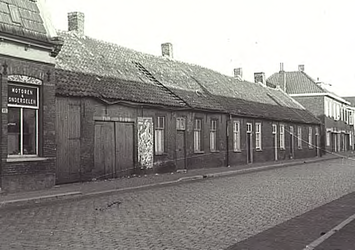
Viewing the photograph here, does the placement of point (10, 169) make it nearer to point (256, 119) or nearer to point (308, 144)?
point (256, 119)

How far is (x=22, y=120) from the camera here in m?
16.2

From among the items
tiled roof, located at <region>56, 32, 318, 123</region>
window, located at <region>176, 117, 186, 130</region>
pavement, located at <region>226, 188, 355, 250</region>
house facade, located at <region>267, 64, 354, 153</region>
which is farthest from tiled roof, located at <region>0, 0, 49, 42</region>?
house facade, located at <region>267, 64, 354, 153</region>

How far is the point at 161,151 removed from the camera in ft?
81.4

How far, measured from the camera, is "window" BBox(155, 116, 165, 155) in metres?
24.5

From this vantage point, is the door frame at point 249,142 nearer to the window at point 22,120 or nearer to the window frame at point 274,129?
the window frame at point 274,129

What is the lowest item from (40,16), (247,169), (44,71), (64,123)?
(247,169)

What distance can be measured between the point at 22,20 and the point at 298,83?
151ft

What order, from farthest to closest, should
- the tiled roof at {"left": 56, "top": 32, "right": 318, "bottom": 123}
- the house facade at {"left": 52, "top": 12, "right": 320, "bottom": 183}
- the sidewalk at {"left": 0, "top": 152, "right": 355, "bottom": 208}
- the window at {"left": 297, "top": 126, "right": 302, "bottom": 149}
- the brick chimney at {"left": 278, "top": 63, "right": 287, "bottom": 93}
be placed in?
the brick chimney at {"left": 278, "top": 63, "right": 287, "bottom": 93} → the window at {"left": 297, "top": 126, "right": 302, "bottom": 149} → the tiled roof at {"left": 56, "top": 32, "right": 318, "bottom": 123} → the house facade at {"left": 52, "top": 12, "right": 320, "bottom": 183} → the sidewalk at {"left": 0, "top": 152, "right": 355, "bottom": 208}

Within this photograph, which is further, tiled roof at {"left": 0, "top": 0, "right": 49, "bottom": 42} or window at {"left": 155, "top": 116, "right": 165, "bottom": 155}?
window at {"left": 155, "top": 116, "right": 165, "bottom": 155}

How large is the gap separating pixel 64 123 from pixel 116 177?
386 centimetres

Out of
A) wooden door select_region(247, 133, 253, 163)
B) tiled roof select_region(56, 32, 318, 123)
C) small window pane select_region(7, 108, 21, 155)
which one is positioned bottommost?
wooden door select_region(247, 133, 253, 163)

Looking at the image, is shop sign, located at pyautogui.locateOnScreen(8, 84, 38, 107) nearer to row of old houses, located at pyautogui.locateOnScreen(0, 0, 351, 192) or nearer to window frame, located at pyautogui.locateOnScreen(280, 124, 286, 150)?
row of old houses, located at pyautogui.locateOnScreen(0, 0, 351, 192)

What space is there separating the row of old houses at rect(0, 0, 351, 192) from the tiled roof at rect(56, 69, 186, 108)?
0.06 m

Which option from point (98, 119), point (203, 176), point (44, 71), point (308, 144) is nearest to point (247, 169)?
point (203, 176)
